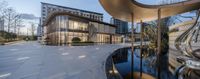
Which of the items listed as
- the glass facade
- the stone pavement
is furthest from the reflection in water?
the glass facade

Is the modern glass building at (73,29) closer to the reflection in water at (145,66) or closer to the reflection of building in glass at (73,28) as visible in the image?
the reflection of building in glass at (73,28)

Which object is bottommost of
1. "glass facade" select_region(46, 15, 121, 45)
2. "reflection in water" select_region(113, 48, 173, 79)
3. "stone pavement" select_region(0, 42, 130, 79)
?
"reflection in water" select_region(113, 48, 173, 79)

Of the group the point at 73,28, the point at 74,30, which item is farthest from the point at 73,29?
the point at 74,30

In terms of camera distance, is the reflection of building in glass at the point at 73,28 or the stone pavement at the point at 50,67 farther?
→ the reflection of building in glass at the point at 73,28

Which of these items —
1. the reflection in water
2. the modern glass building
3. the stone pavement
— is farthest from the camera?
the modern glass building

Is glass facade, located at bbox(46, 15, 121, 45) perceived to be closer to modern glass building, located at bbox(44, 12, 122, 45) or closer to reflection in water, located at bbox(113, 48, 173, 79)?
modern glass building, located at bbox(44, 12, 122, 45)

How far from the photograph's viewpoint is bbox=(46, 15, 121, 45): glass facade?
95.9ft

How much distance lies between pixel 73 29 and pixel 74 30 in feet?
1.17

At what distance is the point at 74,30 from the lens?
3105 cm

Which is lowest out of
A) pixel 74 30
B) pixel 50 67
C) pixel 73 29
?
pixel 50 67

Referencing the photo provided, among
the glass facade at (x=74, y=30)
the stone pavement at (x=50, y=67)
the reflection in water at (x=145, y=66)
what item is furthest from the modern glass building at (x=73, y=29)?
the stone pavement at (x=50, y=67)

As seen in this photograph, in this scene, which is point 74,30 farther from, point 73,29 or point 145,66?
point 145,66

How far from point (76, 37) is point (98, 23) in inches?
365

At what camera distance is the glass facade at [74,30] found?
29.2m
